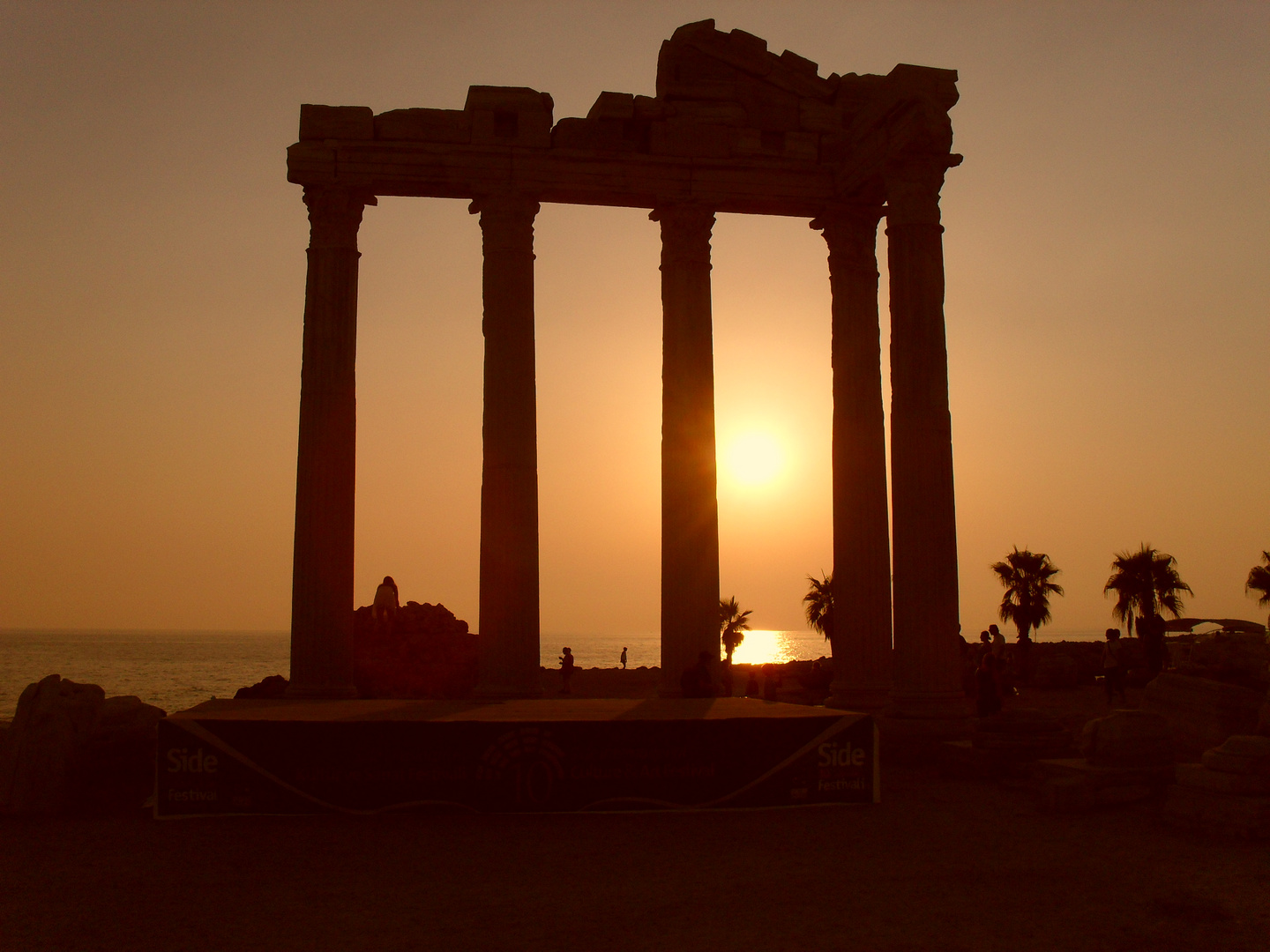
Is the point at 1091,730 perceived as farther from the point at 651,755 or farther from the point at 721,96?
the point at 721,96

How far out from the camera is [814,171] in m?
28.1

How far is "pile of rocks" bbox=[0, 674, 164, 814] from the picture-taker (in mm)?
16453

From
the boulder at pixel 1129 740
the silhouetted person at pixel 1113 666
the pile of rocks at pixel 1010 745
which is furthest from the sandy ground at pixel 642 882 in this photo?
the silhouetted person at pixel 1113 666

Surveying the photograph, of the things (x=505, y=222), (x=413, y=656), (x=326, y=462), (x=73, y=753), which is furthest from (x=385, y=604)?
(x=73, y=753)

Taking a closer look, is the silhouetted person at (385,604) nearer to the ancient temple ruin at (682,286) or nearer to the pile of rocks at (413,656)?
the pile of rocks at (413,656)

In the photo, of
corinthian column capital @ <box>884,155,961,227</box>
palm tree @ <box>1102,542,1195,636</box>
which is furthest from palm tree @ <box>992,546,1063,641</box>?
corinthian column capital @ <box>884,155,961,227</box>

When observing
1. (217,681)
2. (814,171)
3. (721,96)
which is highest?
(721,96)

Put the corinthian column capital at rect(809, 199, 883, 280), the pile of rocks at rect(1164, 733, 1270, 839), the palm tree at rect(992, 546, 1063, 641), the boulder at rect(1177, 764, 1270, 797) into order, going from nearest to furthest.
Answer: the pile of rocks at rect(1164, 733, 1270, 839) → the boulder at rect(1177, 764, 1270, 797) → the corinthian column capital at rect(809, 199, 883, 280) → the palm tree at rect(992, 546, 1063, 641)

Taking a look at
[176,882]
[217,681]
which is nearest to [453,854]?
[176,882]

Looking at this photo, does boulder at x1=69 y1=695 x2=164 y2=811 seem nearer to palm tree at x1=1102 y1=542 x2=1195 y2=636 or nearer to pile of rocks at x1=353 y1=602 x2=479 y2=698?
pile of rocks at x1=353 y1=602 x2=479 y2=698

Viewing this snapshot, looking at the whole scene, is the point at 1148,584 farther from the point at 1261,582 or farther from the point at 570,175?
the point at 570,175

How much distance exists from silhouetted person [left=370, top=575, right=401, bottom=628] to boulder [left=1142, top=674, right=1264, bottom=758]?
22.4 metres

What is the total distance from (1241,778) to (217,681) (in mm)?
116751

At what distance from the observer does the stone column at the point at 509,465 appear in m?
25.6
